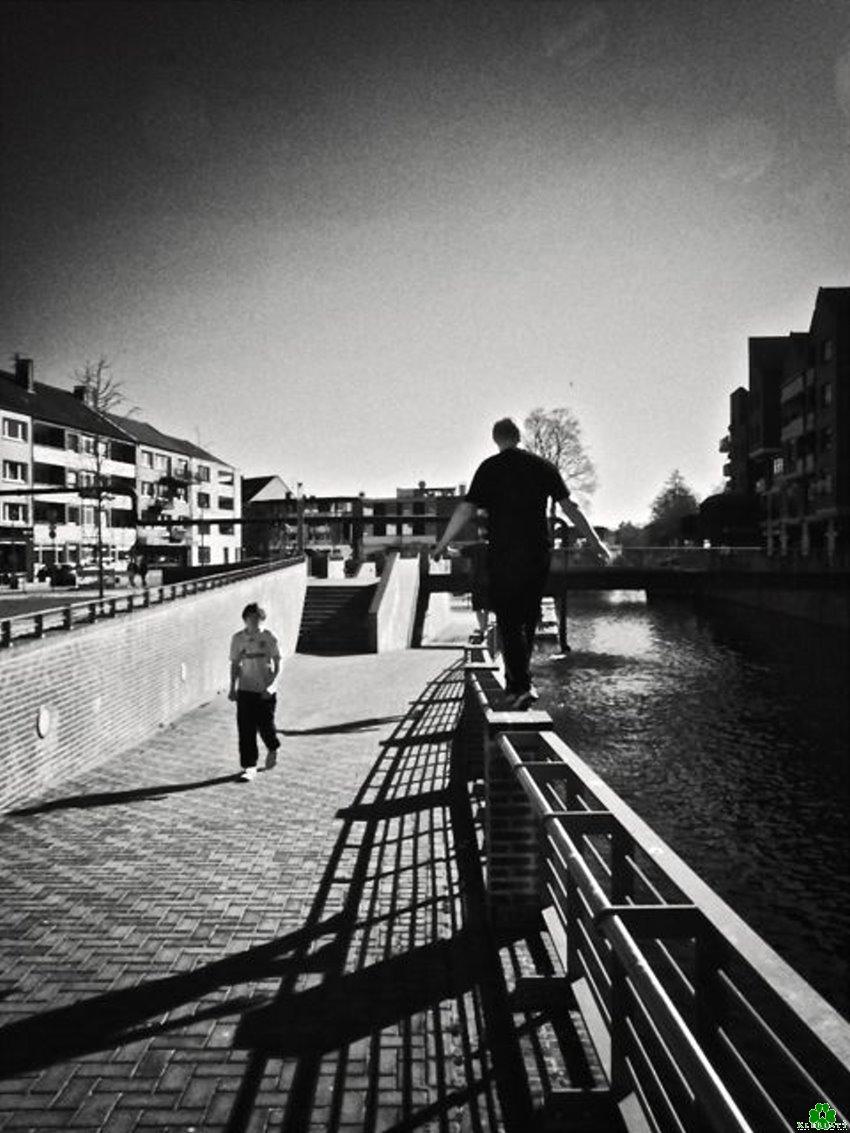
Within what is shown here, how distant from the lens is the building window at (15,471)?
5131 centimetres

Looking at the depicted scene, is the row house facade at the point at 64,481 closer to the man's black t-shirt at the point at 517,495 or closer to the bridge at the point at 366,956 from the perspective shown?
the bridge at the point at 366,956

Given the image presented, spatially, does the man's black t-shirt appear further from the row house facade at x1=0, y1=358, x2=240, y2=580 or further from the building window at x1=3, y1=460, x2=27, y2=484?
the building window at x1=3, y1=460, x2=27, y2=484

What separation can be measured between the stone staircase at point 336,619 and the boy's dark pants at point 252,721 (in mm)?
19727

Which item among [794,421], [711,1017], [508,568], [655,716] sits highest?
[794,421]

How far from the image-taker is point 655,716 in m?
24.7

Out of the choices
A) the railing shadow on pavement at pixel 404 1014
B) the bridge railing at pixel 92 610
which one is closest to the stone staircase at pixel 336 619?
the bridge railing at pixel 92 610

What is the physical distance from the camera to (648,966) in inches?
102

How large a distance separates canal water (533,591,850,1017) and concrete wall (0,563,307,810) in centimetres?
906

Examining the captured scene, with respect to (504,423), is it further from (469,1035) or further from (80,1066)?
(80,1066)

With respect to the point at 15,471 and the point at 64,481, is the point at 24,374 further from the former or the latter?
the point at 15,471

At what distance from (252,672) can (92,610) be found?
13.1ft

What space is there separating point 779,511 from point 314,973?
224 feet

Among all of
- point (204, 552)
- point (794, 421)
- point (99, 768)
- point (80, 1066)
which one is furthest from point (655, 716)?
point (204, 552)

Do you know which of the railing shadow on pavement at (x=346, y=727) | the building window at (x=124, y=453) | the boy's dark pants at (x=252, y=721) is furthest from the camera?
the building window at (x=124, y=453)
